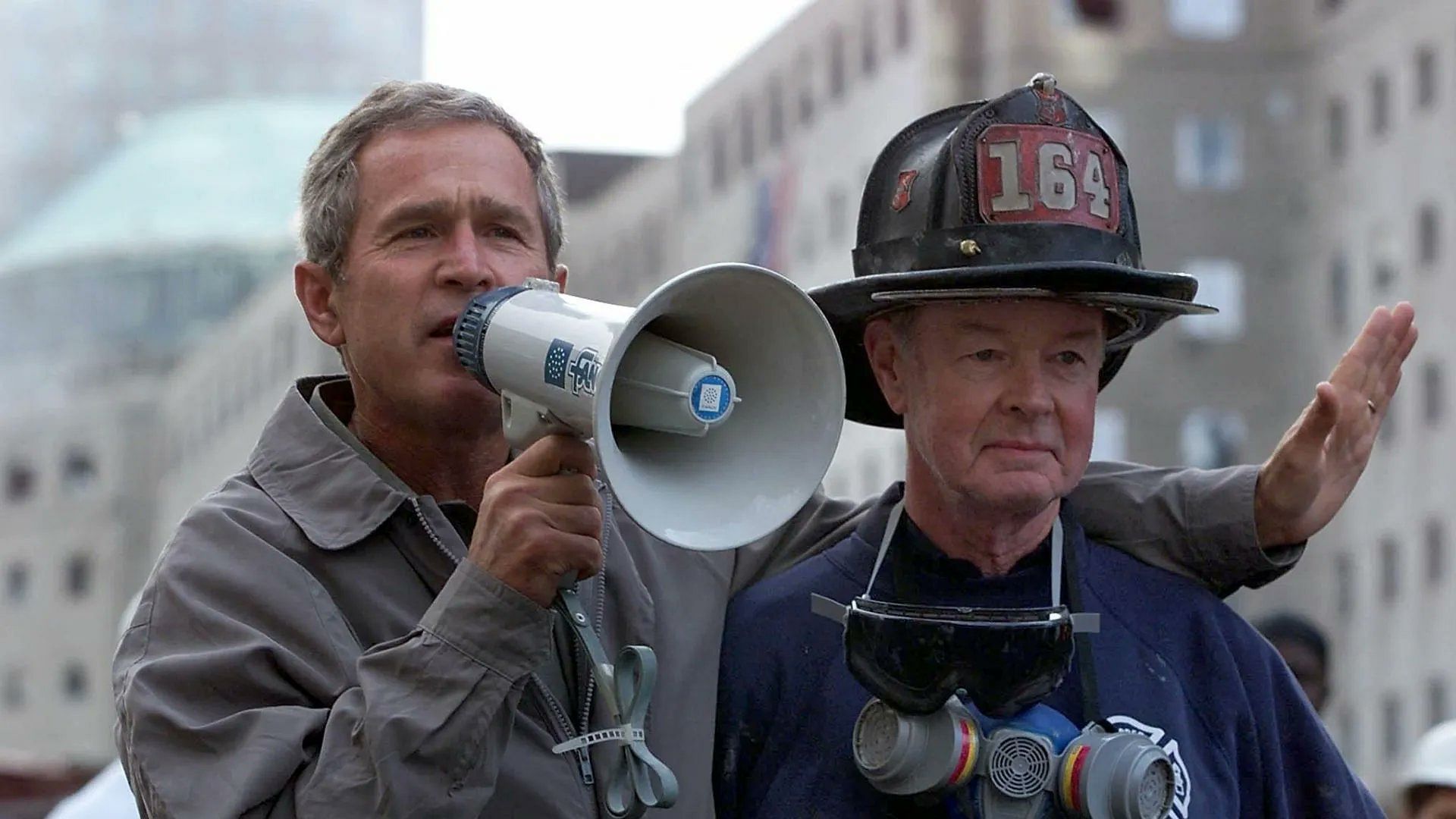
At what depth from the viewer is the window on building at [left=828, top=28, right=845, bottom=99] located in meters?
48.4

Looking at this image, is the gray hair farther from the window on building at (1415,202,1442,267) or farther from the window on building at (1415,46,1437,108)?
the window on building at (1415,46,1437,108)

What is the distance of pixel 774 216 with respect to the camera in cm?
5075

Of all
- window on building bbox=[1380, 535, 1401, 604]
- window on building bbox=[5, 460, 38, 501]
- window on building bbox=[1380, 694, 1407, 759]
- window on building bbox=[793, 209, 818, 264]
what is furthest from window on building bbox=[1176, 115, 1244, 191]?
window on building bbox=[5, 460, 38, 501]

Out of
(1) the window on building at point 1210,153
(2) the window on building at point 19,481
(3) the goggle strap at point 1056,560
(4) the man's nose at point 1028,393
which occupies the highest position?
(1) the window on building at point 1210,153

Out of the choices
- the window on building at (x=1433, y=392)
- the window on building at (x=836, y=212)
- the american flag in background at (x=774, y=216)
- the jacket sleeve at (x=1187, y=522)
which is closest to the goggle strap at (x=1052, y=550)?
the jacket sleeve at (x=1187, y=522)

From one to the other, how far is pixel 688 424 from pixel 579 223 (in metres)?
61.3

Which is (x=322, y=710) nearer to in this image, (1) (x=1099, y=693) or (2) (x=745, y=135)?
(1) (x=1099, y=693)

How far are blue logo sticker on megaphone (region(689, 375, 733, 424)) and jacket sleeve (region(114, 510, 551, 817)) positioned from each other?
0.42 m

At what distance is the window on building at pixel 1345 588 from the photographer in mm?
43969

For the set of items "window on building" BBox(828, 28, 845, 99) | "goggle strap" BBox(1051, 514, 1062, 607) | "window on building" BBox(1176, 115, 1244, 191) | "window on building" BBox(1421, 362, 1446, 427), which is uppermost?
"window on building" BBox(828, 28, 845, 99)

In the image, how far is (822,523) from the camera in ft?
16.6

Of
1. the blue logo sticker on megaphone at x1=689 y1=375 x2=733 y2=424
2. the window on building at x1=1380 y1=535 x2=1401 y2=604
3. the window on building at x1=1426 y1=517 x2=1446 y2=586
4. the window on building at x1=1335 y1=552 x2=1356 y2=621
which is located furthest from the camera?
the window on building at x1=1335 y1=552 x2=1356 y2=621

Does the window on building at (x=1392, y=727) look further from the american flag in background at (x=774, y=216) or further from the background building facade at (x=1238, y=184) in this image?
the american flag in background at (x=774, y=216)

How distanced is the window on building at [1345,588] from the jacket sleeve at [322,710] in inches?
1627
